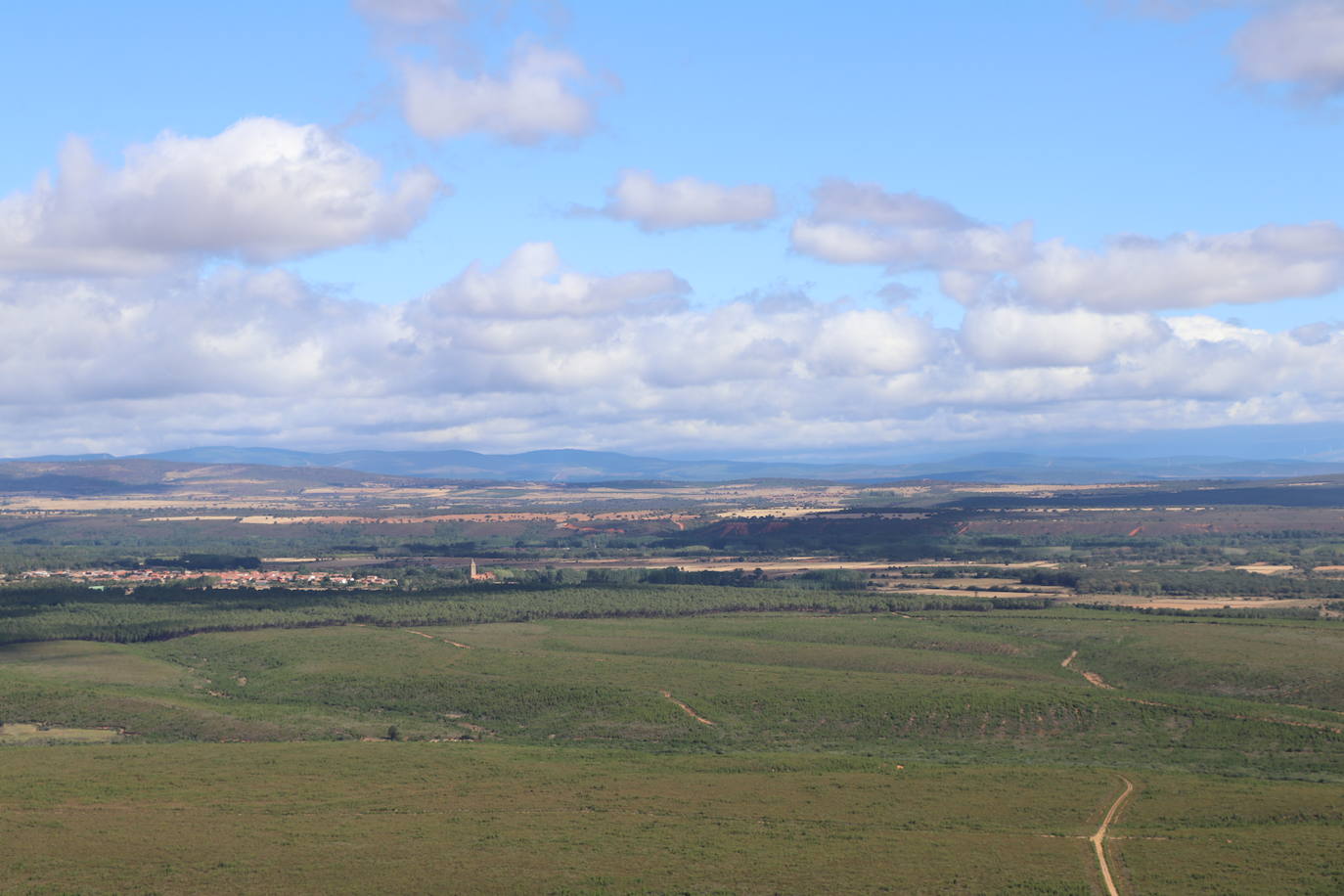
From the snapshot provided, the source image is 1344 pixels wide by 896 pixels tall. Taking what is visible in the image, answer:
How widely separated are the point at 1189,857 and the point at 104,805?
5269cm

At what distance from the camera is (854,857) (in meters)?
58.6

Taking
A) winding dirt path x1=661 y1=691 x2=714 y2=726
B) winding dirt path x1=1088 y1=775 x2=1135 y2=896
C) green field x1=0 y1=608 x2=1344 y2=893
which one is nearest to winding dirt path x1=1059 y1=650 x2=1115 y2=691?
green field x1=0 y1=608 x2=1344 y2=893

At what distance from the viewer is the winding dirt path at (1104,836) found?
5500cm

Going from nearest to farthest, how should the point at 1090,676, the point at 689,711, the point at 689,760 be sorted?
the point at 689,760, the point at 689,711, the point at 1090,676

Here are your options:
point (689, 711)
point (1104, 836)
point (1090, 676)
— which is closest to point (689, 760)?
point (689, 711)

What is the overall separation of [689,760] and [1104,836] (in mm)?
29427

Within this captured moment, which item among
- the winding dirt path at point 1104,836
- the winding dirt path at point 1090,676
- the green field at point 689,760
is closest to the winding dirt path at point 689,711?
the green field at point 689,760

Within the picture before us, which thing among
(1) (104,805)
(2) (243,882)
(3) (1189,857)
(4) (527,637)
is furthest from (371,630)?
(3) (1189,857)

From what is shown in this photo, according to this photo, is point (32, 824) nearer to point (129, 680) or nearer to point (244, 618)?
point (129, 680)

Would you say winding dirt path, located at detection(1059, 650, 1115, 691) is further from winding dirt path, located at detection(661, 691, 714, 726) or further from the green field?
winding dirt path, located at detection(661, 691, 714, 726)

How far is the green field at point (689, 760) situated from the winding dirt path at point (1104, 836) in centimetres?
52

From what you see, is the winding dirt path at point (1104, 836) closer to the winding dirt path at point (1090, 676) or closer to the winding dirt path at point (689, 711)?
the winding dirt path at point (689, 711)

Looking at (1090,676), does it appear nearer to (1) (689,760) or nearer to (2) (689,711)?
(2) (689,711)

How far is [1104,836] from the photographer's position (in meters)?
63.0
